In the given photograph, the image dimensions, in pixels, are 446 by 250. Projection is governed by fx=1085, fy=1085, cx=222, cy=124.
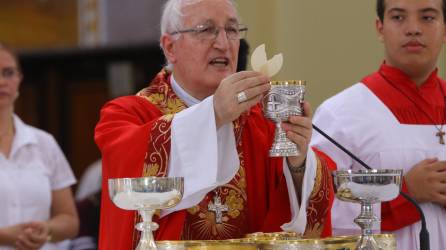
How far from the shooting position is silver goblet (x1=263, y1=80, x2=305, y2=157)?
327 centimetres

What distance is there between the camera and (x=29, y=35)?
10.9 metres

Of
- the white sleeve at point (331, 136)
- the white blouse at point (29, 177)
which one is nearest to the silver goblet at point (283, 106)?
the white sleeve at point (331, 136)

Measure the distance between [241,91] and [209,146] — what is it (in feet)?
0.73

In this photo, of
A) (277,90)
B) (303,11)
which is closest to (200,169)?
(277,90)

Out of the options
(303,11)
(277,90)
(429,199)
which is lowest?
(429,199)

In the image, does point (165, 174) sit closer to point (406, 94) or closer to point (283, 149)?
point (283, 149)

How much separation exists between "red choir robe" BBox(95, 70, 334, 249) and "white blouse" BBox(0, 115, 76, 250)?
1484 mm

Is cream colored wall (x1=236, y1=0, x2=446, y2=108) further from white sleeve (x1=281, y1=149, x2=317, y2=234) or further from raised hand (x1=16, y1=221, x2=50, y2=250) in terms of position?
white sleeve (x1=281, y1=149, x2=317, y2=234)

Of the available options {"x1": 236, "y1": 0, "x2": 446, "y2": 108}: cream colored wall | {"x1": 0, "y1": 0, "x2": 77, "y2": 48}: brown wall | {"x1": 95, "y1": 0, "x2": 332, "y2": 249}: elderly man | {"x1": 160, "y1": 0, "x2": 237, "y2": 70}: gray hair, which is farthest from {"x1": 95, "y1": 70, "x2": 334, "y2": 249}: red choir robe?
{"x1": 0, "y1": 0, "x2": 77, "y2": 48}: brown wall

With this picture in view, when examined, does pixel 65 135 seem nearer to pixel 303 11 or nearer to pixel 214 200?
pixel 303 11

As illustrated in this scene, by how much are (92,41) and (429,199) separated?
7.19 meters

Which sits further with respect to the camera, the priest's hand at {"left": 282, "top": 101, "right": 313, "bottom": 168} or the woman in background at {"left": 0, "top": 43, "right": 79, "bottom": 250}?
the woman in background at {"left": 0, "top": 43, "right": 79, "bottom": 250}

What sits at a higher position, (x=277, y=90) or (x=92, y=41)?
(x=92, y=41)

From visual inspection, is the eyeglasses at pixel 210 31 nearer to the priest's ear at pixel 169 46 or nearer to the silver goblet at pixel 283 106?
the priest's ear at pixel 169 46
